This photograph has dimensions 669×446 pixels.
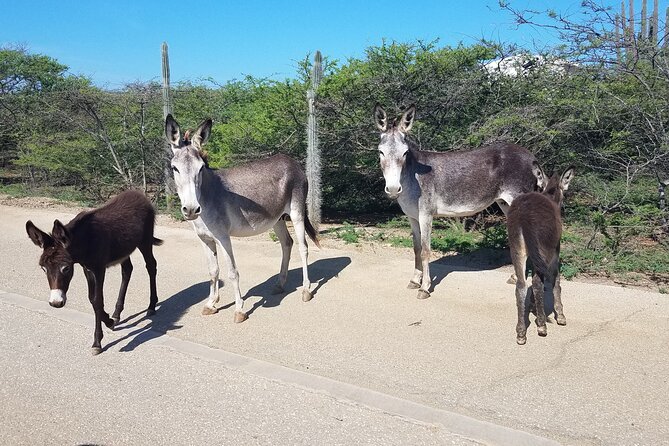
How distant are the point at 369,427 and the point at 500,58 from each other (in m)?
9.33

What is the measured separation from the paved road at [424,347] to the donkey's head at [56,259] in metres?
0.82

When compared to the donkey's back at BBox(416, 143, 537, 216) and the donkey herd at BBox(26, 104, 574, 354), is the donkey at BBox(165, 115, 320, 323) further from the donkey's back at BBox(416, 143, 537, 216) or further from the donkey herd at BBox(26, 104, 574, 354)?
the donkey's back at BBox(416, 143, 537, 216)

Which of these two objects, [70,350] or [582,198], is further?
[582,198]

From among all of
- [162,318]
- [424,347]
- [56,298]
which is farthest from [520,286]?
[56,298]

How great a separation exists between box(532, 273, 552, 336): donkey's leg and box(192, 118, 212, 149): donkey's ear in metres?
4.02

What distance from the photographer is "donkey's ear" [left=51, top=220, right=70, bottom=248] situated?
5203mm

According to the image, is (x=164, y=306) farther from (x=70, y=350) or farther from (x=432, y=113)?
(x=432, y=113)

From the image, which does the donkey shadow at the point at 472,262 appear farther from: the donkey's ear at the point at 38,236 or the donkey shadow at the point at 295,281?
the donkey's ear at the point at 38,236

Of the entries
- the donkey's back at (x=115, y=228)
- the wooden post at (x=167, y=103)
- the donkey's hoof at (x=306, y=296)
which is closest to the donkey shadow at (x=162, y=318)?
the donkey's back at (x=115, y=228)

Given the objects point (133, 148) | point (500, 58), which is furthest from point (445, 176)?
point (133, 148)

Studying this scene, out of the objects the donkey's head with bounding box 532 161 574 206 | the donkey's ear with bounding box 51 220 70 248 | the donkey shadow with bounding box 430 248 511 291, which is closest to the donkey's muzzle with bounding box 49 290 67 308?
the donkey's ear with bounding box 51 220 70 248

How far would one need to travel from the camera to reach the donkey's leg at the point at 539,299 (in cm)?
561

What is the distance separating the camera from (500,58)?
1116 cm

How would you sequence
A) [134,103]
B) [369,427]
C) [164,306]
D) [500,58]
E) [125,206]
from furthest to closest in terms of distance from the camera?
[134,103] → [500,58] → [164,306] → [125,206] → [369,427]
